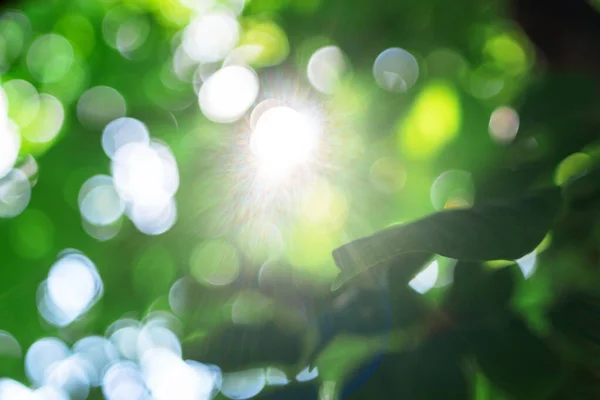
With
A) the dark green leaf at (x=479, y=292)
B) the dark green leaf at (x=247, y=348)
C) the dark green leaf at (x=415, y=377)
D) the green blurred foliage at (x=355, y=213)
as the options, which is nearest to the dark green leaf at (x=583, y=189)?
the green blurred foliage at (x=355, y=213)

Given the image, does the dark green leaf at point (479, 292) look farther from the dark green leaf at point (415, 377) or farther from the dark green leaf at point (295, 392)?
the dark green leaf at point (295, 392)

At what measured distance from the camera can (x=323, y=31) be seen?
2.01 metres

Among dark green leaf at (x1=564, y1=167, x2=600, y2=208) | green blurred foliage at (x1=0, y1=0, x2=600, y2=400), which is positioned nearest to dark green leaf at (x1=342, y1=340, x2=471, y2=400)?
green blurred foliage at (x1=0, y1=0, x2=600, y2=400)

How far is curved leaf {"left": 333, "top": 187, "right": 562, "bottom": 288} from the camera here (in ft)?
1.51

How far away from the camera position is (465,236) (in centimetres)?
48

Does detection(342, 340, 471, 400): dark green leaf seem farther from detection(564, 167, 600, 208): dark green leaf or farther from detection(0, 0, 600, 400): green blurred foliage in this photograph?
detection(564, 167, 600, 208): dark green leaf

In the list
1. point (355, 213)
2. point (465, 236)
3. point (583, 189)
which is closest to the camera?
point (465, 236)

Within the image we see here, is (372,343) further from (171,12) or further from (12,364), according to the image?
(171,12)

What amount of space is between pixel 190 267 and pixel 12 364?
85 centimetres

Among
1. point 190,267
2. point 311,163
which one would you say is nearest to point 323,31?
point 311,163

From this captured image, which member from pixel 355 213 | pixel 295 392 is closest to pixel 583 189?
pixel 295 392

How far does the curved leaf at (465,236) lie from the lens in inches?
18.1

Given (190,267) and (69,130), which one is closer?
(190,267)

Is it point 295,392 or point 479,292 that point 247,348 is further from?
point 479,292
